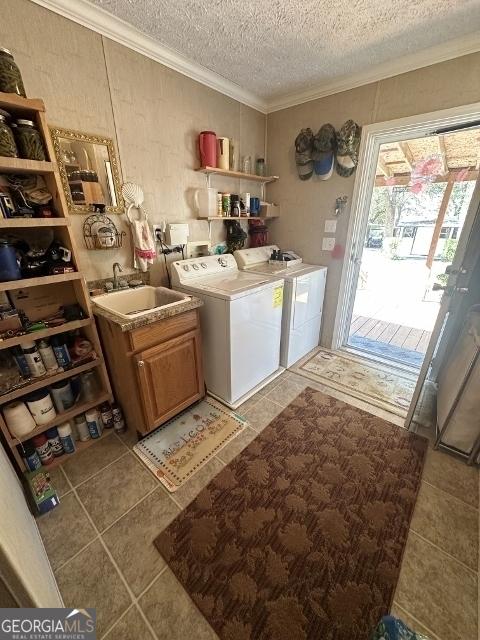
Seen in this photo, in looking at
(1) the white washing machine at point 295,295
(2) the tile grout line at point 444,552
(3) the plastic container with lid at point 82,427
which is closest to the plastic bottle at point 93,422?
(3) the plastic container with lid at point 82,427

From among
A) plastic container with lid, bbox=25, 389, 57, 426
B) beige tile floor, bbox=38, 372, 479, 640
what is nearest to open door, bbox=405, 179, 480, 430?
beige tile floor, bbox=38, 372, 479, 640

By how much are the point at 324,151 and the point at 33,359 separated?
2.68 metres

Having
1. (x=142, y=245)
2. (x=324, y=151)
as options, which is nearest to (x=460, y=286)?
(x=324, y=151)

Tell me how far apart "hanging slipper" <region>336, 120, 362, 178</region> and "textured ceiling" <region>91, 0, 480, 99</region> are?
38cm

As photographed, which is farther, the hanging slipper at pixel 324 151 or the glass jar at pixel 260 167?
the glass jar at pixel 260 167

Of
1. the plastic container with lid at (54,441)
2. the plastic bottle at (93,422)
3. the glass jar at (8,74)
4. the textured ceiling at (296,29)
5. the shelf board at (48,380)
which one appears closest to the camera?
the glass jar at (8,74)

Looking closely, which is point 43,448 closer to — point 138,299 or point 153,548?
point 153,548

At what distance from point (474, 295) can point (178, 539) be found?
242 centimetres

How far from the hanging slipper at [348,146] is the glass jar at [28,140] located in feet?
7.12

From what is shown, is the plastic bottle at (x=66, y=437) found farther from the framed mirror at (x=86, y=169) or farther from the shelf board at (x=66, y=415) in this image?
the framed mirror at (x=86, y=169)

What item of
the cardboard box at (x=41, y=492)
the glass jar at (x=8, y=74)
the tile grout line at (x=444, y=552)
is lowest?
the tile grout line at (x=444, y=552)

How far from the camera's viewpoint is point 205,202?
7.22ft

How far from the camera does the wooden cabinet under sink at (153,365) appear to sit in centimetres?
148

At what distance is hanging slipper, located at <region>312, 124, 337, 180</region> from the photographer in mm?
2217
